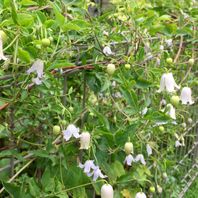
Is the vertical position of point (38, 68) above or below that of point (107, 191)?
above

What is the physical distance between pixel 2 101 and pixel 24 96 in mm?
64

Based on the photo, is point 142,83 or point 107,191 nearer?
point 107,191

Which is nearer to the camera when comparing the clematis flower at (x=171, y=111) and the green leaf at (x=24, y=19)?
the green leaf at (x=24, y=19)

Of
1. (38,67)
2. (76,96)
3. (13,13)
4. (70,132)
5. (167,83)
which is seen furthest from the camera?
(76,96)

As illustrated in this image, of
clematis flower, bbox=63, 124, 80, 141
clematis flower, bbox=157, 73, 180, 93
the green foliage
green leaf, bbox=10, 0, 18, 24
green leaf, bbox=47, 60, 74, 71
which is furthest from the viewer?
clematis flower, bbox=157, 73, 180, 93

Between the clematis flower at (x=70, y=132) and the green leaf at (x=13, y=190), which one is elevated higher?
the clematis flower at (x=70, y=132)

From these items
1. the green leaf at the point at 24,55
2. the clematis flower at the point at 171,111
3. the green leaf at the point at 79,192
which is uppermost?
the green leaf at the point at 24,55

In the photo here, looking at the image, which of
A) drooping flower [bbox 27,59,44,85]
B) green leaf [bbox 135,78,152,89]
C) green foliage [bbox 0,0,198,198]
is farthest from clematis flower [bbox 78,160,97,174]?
drooping flower [bbox 27,59,44,85]

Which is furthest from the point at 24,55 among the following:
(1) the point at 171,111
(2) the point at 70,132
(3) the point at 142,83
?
(1) the point at 171,111

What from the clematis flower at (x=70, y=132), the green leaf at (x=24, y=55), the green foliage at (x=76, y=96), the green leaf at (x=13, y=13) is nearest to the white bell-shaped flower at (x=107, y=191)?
the green foliage at (x=76, y=96)

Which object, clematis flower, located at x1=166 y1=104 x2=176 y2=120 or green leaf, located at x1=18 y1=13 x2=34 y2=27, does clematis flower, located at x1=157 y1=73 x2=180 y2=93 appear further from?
green leaf, located at x1=18 y1=13 x2=34 y2=27

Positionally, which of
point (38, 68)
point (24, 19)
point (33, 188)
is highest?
point (24, 19)

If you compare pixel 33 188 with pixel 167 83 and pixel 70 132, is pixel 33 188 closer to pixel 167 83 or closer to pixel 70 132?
pixel 70 132

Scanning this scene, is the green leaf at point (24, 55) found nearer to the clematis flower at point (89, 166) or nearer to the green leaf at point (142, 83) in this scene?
the clematis flower at point (89, 166)
